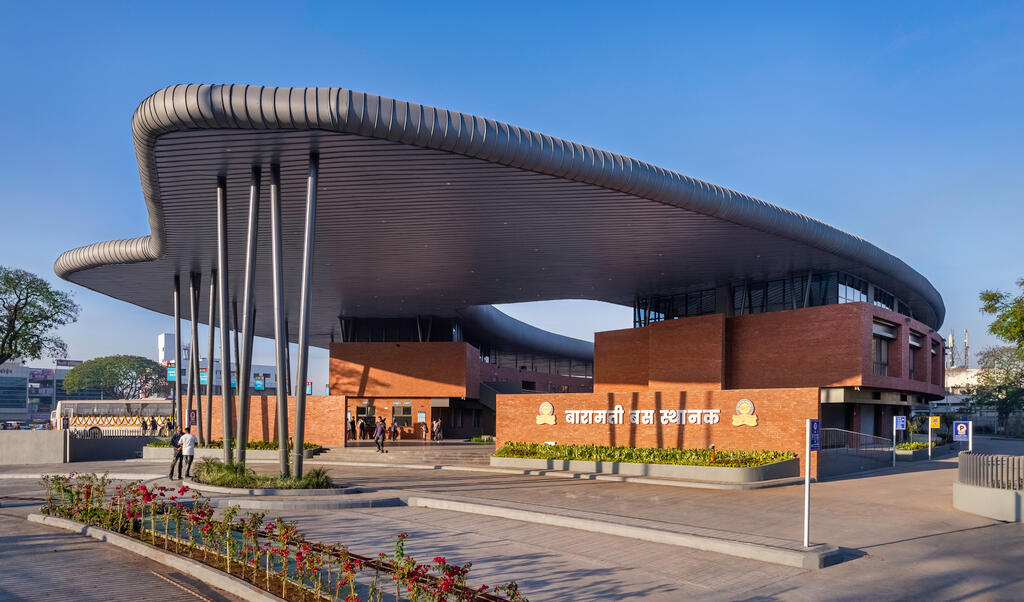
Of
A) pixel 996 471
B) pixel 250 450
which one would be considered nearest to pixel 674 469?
pixel 996 471

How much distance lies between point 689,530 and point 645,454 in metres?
12.9

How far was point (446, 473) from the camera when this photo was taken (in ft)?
86.0

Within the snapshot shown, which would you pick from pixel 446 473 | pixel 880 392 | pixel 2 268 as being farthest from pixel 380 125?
pixel 2 268

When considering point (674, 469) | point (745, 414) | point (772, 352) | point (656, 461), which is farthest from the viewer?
point (772, 352)

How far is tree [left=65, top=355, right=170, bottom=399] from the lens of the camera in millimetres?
109438

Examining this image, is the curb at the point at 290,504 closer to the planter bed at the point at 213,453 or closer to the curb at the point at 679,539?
the curb at the point at 679,539

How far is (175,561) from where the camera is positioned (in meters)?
10.9

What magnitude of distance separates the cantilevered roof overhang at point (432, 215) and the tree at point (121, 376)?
76.8m

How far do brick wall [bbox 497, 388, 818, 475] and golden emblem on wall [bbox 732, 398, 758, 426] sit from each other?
0.12 meters

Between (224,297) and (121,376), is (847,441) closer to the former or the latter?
(224,297)

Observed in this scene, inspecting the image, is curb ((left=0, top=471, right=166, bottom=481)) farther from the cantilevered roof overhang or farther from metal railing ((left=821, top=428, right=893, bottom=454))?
metal railing ((left=821, top=428, right=893, bottom=454))

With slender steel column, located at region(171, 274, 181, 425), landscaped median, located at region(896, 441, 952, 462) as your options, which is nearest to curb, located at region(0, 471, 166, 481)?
slender steel column, located at region(171, 274, 181, 425)

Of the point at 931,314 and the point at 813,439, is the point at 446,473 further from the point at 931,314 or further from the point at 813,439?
the point at 931,314

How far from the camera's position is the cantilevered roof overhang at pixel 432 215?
1769cm
